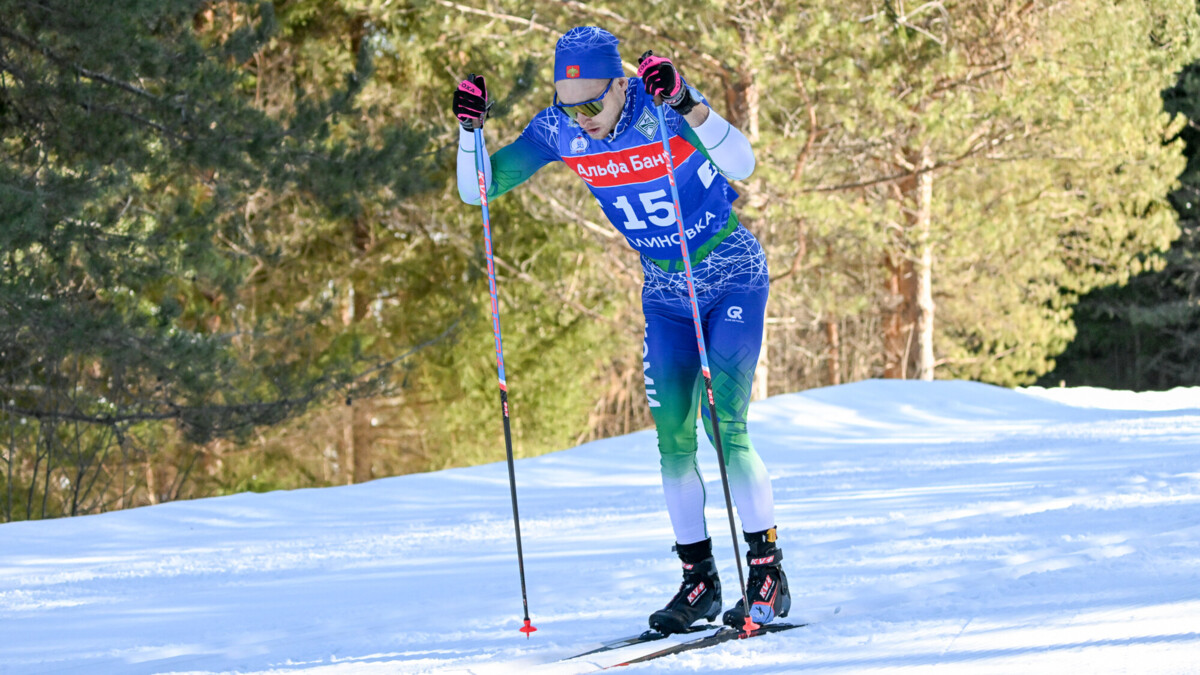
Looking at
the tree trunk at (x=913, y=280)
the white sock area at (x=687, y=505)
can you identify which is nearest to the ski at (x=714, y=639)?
the white sock area at (x=687, y=505)

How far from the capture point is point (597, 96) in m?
3.37

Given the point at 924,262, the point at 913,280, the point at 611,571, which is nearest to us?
the point at 611,571

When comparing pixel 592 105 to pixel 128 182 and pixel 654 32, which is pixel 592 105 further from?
pixel 654 32

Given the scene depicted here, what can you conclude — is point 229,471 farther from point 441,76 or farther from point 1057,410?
point 1057,410

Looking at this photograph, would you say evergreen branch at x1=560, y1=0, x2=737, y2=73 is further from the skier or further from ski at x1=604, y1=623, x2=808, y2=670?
ski at x1=604, y1=623, x2=808, y2=670

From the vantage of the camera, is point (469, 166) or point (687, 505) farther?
point (469, 166)

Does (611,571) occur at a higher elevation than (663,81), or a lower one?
lower

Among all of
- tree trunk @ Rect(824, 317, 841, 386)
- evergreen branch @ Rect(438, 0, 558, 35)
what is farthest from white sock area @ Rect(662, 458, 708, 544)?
tree trunk @ Rect(824, 317, 841, 386)

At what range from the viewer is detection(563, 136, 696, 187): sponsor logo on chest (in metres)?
3.40

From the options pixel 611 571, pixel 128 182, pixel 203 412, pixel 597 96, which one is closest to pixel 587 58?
pixel 597 96

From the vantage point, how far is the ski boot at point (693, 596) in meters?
3.38

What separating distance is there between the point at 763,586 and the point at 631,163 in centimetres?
125

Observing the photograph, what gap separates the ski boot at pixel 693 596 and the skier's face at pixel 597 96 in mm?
1250

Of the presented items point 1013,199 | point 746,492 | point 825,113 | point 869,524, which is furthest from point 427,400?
point 746,492
